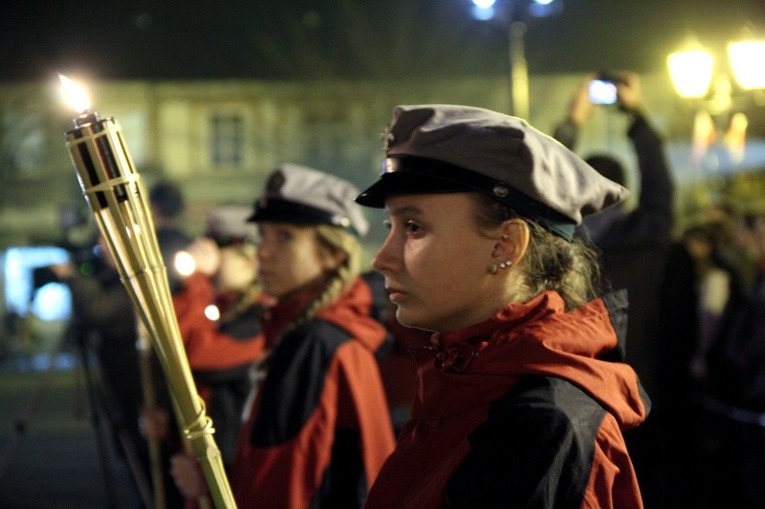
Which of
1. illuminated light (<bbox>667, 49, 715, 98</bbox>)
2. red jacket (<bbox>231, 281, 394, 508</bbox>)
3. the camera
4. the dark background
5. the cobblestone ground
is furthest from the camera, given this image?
illuminated light (<bbox>667, 49, 715, 98</bbox>)

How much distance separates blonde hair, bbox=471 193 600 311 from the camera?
2.00m

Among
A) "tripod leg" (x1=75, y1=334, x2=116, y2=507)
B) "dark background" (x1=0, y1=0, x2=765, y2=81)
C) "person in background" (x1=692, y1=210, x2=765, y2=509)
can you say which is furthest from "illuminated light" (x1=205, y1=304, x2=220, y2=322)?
"person in background" (x1=692, y1=210, x2=765, y2=509)

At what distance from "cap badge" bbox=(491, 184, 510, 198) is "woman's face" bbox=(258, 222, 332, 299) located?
2.05 meters

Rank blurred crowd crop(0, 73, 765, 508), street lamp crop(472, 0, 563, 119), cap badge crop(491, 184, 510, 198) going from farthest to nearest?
street lamp crop(472, 0, 563, 119), blurred crowd crop(0, 73, 765, 508), cap badge crop(491, 184, 510, 198)

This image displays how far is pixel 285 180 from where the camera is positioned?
4051mm

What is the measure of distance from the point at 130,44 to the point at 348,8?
1.63 m

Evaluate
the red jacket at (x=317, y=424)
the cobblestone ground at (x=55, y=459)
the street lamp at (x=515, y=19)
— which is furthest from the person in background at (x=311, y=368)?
the cobblestone ground at (x=55, y=459)

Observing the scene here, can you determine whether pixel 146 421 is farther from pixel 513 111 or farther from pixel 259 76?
pixel 259 76

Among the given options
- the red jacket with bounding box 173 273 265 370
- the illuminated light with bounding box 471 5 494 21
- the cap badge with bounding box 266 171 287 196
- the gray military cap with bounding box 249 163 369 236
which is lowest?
the red jacket with bounding box 173 273 265 370

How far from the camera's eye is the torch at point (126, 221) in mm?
→ 1834

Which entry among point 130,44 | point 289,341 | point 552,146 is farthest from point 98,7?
point 552,146

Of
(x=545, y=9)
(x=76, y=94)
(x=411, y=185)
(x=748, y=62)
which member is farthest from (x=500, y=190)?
(x=748, y=62)

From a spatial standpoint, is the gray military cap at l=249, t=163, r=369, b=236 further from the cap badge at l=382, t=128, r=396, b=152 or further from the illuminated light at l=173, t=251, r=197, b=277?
the cap badge at l=382, t=128, r=396, b=152

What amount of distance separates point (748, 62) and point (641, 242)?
5436 millimetres
